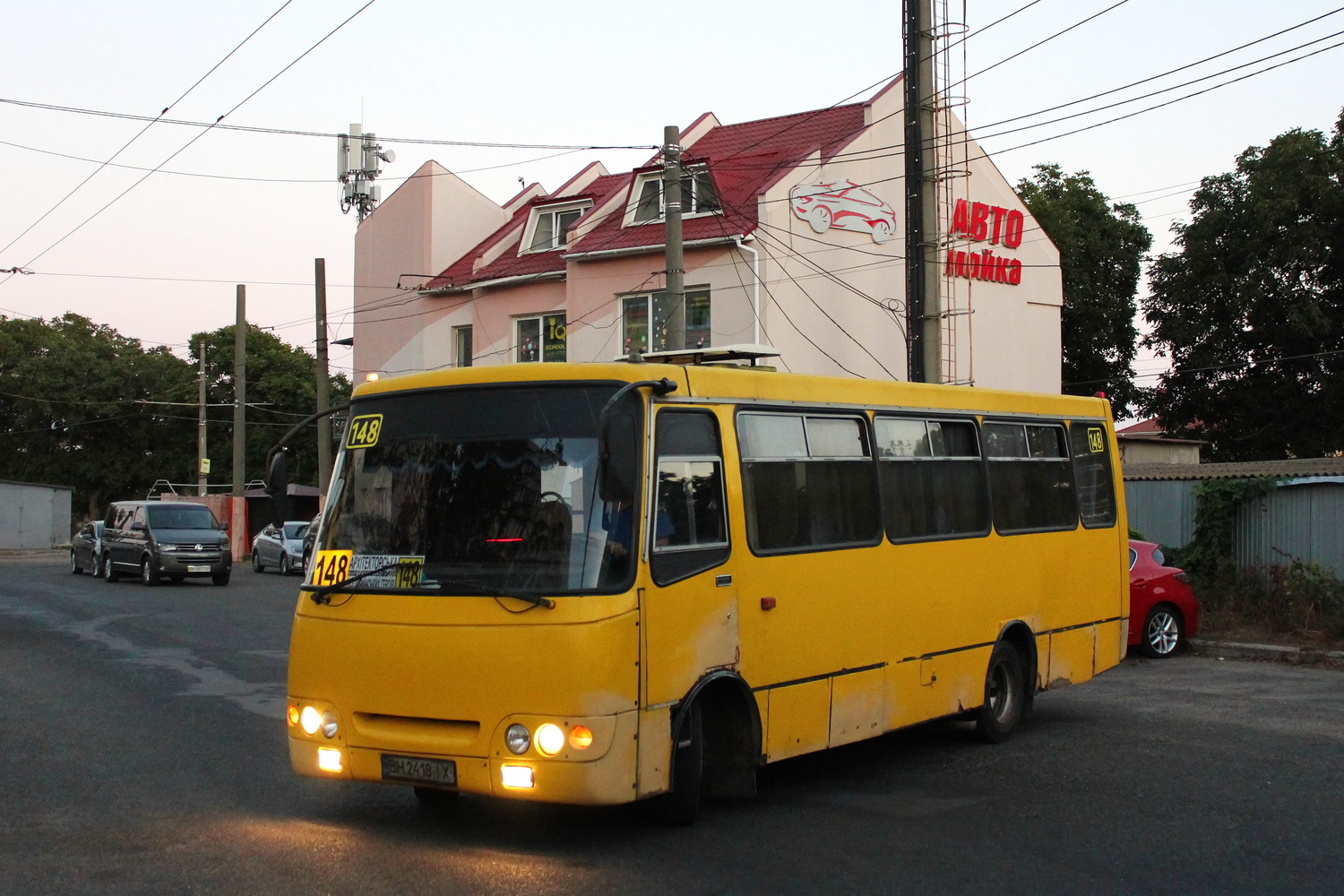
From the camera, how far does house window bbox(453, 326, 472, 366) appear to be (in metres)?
36.8

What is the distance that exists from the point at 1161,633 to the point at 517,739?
11759 mm

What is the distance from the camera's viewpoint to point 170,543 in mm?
30703

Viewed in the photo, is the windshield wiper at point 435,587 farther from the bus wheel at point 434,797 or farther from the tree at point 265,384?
the tree at point 265,384

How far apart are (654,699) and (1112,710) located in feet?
22.0

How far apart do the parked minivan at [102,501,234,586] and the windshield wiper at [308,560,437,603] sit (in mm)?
24630

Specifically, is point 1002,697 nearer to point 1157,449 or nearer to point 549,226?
point 1157,449

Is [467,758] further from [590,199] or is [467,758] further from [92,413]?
[92,413]

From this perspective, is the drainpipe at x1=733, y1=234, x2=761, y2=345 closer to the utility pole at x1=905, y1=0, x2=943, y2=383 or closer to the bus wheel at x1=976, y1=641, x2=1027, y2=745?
the utility pole at x1=905, y1=0, x2=943, y2=383

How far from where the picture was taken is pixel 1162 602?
16.4 meters

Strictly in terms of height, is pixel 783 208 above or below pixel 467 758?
above

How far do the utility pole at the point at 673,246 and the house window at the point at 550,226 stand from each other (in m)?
14.3

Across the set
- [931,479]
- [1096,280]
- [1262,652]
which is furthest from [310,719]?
[1096,280]

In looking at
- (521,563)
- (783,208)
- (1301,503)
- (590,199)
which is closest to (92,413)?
(590,199)

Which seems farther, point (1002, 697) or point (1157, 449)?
point (1157, 449)
